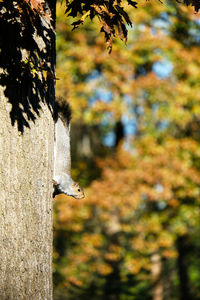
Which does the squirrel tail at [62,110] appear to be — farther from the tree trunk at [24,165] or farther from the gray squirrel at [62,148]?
the tree trunk at [24,165]

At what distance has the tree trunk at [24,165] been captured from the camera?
197 cm

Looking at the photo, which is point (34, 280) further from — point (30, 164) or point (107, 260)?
point (107, 260)

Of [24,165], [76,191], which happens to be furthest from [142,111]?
[24,165]

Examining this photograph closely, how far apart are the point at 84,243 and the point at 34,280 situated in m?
7.64

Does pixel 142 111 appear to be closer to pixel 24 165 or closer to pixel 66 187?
pixel 66 187

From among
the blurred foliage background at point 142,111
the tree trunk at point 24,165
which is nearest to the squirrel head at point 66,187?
the tree trunk at point 24,165

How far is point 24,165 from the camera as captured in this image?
2061mm

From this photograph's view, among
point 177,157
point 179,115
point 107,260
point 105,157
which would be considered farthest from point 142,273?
point 179,115

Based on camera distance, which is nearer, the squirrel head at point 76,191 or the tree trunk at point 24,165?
the tree trunk at point 24,165

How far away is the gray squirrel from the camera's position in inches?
105

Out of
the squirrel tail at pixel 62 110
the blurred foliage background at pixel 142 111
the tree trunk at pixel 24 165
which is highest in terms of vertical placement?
the blurred foliage background at pixel 142 111

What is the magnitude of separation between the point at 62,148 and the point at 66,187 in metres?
0.28

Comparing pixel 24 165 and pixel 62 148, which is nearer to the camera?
pixel 24 165

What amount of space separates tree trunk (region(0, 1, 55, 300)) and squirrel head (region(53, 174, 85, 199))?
1.21 feet
